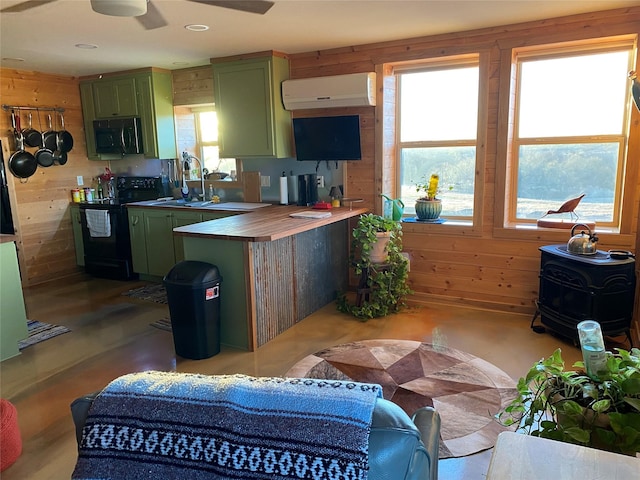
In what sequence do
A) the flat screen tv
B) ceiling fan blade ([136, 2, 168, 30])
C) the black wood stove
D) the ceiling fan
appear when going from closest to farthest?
the ceiling fan < ceiling fan blade ([136, 2, 168, 30]) < the black wood stove < the flat screen tv

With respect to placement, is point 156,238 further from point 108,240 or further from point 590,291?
point 590,291

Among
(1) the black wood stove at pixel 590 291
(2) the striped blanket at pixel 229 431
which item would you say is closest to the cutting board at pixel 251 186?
(1) the black wood stove at pixel 590 291

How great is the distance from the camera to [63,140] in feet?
18.2

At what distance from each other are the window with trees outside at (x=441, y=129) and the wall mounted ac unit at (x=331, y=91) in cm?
42

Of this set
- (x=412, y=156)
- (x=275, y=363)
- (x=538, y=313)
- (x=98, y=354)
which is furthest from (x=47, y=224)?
(x=538, y=313)

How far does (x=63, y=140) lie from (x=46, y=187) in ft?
1.92

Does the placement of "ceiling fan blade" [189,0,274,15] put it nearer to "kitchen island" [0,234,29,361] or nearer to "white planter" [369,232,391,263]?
"white planter" [369,232,391,263]

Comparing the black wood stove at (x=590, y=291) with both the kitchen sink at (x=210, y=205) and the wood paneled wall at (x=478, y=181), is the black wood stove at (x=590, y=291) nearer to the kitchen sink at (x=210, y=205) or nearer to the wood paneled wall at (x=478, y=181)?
the wood paneled wall at (x=478, y=181)

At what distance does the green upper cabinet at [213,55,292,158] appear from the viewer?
4535 mm

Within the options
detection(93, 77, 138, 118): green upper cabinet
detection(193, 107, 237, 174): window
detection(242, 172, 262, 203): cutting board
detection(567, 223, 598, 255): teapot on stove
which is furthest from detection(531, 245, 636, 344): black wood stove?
detection(93, 77, 138, 118): green upper cabinet

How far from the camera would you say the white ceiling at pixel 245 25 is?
311cm

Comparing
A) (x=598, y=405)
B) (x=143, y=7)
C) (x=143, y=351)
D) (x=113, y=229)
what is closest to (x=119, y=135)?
(x=113, y=229)

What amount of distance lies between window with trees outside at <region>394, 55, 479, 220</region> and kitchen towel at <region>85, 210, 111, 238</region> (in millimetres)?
3267

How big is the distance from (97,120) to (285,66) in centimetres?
258
